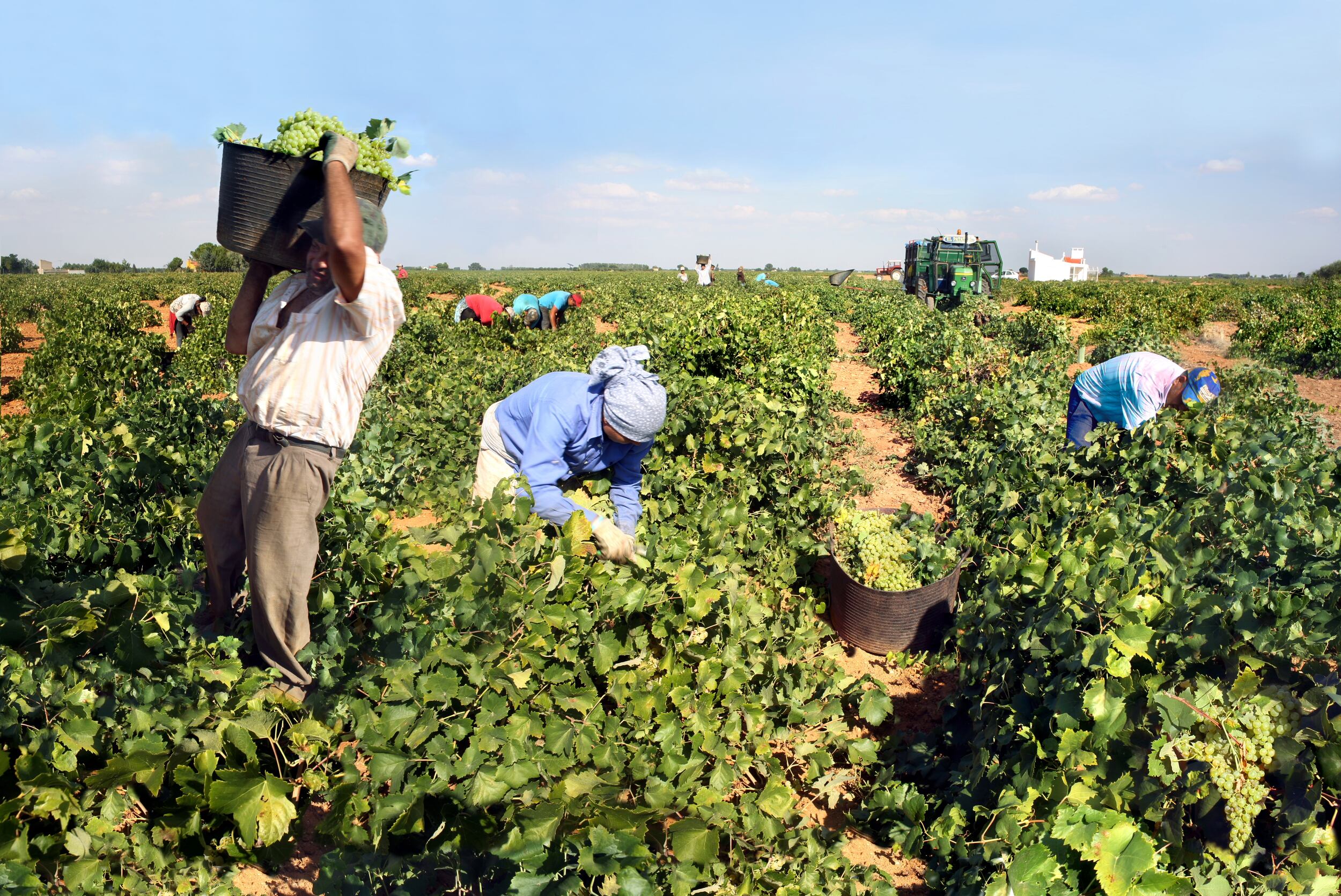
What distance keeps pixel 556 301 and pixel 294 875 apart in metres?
12.3

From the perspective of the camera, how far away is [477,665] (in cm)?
193

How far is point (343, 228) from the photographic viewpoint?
200 cm

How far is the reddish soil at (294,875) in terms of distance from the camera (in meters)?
2.22

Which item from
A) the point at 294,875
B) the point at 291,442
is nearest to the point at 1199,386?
the point at 291,442

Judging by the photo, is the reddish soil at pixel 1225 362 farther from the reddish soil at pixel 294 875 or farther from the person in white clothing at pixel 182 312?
the person in white clothing at pixel 182 312

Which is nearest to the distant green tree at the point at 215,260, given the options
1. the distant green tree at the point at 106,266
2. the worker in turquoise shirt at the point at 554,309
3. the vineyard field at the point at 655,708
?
the distant green tree at the point at 106,266

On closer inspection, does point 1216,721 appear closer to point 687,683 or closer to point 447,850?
point 687,683

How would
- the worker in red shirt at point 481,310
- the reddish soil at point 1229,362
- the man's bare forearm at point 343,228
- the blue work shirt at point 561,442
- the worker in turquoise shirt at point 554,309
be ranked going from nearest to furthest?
the man's bare forearm at point 343,228 → the blue work shirt at point 561,442 → the reddish soil at point 1229,362 → the worker in red shirt at point 481,310 → the worker in turquoise shirt at point 554,309

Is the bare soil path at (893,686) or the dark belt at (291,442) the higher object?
the dark belt at (291,442)

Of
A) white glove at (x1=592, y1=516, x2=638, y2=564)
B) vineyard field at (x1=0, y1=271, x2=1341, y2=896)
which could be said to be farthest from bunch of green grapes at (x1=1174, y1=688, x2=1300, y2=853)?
white glove at (x1=592, y1=516, x2=638, y2=564)

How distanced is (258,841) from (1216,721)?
2481mm

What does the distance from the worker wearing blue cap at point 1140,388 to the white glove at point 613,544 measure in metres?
2.84

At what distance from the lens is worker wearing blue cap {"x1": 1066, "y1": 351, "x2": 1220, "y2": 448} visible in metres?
4.32

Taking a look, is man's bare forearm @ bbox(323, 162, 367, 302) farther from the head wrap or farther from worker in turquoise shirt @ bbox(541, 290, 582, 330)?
worker in turquoise shirt @ bbox(541, 290, 582, 330)
